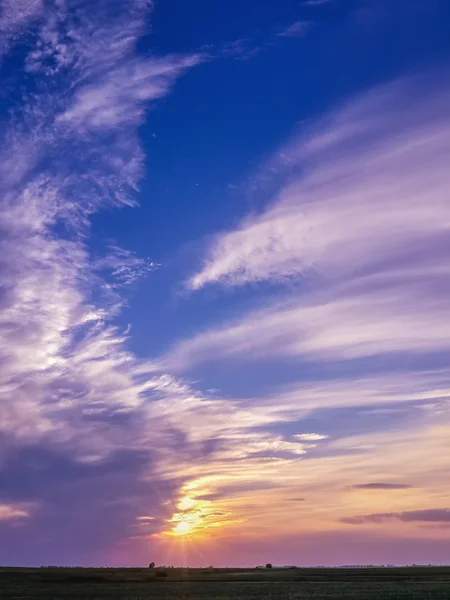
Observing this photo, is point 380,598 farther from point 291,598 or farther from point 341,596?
point 291,598

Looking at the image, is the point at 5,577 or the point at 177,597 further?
the point at 5,577

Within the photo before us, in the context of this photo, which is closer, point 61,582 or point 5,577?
point 61,582

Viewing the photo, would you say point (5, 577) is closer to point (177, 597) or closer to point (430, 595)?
point (177, 597)

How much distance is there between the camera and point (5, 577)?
387ft

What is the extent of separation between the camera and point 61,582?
110m

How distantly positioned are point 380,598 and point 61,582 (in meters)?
63.5

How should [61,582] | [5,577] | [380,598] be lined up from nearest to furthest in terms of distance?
[380,598], [61,582], [5,577]

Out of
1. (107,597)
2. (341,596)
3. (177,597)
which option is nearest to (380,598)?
(341,596)

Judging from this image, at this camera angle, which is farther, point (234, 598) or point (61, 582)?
point (61, 582)

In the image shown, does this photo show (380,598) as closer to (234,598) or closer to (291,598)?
(291,598)

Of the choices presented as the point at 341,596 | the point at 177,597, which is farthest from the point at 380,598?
the point at 177,597

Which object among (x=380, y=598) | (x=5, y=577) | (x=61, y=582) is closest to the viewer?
(x=380, y=598)

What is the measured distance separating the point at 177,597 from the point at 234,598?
6961 mm

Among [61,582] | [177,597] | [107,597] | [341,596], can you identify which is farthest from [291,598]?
[61,582]
